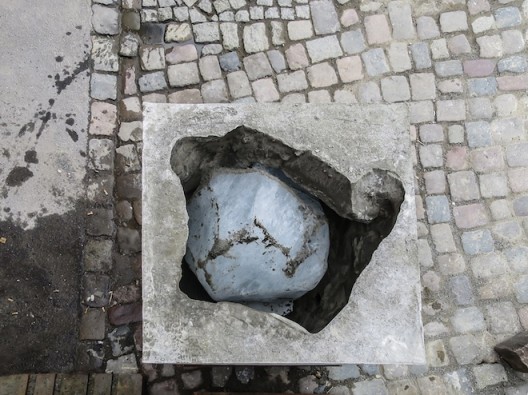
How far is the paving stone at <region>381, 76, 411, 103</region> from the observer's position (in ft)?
12.9

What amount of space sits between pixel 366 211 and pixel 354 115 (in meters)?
0.40

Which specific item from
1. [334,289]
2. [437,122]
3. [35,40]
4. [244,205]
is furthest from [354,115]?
[35,40]

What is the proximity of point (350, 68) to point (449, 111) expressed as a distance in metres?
0.75

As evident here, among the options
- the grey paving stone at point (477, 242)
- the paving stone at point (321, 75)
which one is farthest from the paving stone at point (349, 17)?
the grey paving stone at point (477, 242)

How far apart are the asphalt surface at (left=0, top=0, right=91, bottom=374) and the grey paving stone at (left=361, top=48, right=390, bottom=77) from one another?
6.26 feet

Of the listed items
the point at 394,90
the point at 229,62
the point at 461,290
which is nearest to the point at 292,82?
the point at 229,62

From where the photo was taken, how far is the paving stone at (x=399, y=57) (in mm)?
3980

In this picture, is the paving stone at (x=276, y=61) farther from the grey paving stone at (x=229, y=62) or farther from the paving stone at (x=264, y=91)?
the grey paving stone at (x=229, y=62)

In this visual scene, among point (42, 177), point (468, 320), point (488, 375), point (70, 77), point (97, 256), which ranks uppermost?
point (70, 77)

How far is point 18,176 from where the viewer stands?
139 inches

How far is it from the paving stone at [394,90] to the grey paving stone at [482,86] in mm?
455

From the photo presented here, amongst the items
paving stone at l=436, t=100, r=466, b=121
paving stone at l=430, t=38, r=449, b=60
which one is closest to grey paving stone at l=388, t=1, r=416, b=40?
paving stone at l=430, t=38, r=449, b=60

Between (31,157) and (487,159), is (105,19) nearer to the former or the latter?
(31,157)

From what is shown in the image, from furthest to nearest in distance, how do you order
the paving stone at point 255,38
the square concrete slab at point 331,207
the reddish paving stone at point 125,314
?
the paving stone at point 255,38, the reddish paving stone at point 125,314, the square concrete slab at point 331,207
